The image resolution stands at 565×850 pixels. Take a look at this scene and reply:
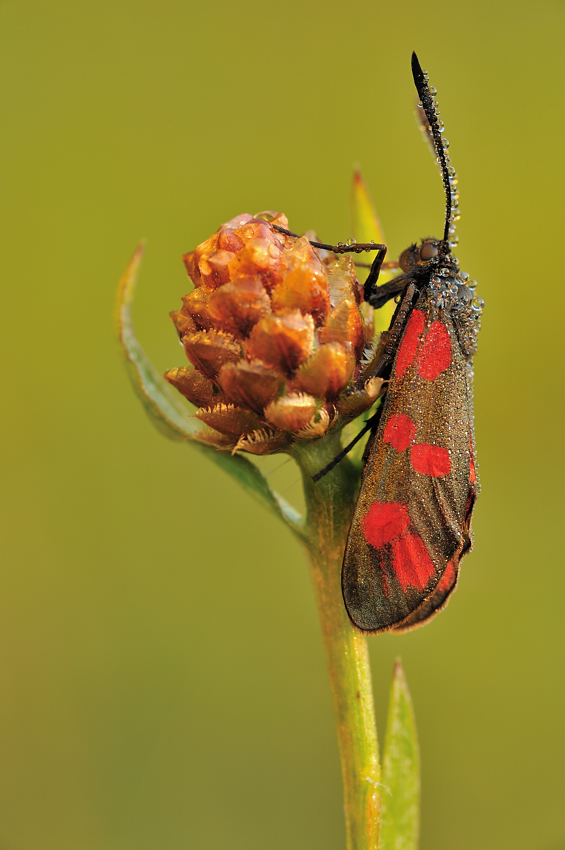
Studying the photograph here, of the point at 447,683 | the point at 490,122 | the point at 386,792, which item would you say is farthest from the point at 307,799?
the point at 490,122

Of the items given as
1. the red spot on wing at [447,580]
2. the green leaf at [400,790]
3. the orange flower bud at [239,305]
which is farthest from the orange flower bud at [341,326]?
the green leaf at [400,790]

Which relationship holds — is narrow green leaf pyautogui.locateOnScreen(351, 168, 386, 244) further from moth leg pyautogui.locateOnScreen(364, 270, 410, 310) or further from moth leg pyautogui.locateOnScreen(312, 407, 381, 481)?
moth leg pyautogui.locateOnScreen(312, 407, 381, 481)

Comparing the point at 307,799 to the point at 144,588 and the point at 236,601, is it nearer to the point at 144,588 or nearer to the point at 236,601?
the point at 236,601

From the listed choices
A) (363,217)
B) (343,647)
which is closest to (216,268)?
(363,217)

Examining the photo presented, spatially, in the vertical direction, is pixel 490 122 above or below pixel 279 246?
above

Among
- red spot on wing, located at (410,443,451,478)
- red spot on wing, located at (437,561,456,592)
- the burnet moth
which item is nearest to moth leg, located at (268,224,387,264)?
the burnet moth

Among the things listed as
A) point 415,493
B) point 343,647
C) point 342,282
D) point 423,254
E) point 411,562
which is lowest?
point 343,647

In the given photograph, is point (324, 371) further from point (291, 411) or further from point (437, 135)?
point (437, 135)
